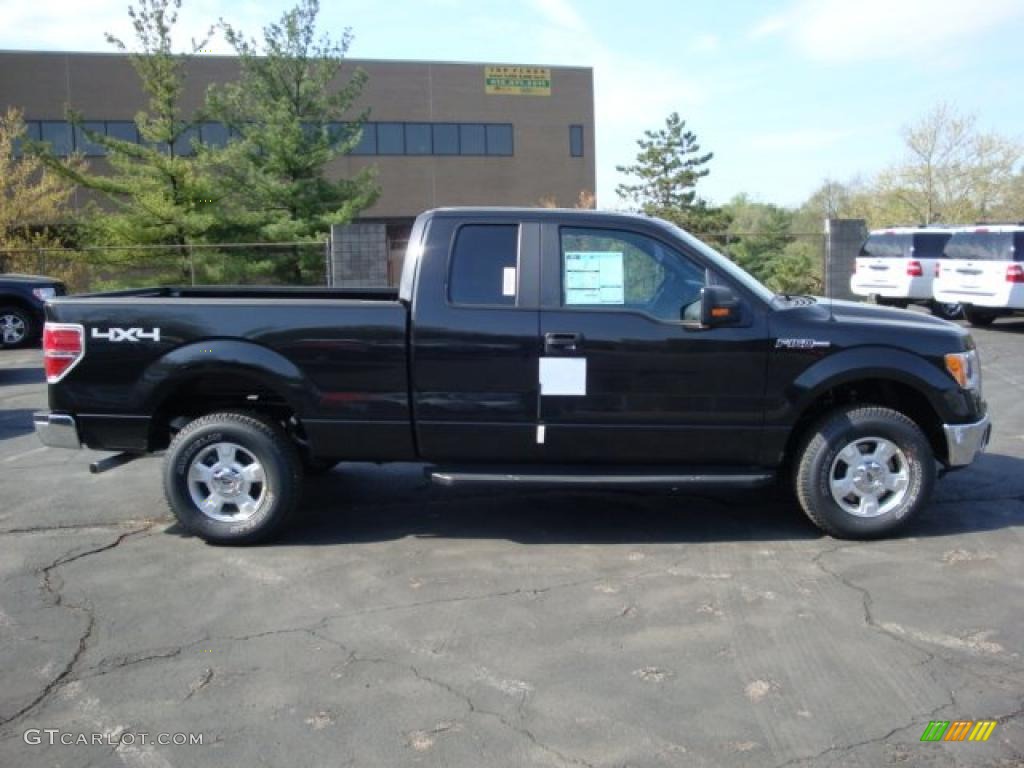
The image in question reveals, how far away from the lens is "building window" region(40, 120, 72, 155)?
125 ft

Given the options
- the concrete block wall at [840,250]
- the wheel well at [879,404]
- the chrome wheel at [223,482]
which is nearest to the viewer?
the chrome wheel at [223,482]

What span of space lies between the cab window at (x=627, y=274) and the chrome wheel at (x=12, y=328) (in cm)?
1327

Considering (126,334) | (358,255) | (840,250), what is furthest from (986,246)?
(126,334)

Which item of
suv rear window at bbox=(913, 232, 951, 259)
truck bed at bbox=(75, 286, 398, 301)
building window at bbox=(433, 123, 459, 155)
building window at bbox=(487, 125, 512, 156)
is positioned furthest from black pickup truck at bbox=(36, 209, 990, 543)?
building window at bbox=(487, 125, 512, 156)

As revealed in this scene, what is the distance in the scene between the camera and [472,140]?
44.6m

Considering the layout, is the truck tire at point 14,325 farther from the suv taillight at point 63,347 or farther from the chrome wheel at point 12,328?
the suv taillight at point 63,347

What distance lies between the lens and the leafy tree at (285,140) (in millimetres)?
20906

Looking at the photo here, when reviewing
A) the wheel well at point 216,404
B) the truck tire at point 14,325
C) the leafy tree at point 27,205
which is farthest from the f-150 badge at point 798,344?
the leafy tree at point 27,205

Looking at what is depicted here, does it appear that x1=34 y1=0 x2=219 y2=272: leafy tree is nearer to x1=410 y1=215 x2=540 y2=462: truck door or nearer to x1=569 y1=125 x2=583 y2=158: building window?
x1=410 y1=215 x2=540 y2=462: truck door

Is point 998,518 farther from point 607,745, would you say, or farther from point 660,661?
point 607,745

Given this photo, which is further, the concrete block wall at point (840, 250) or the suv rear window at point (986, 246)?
the concrete block wall at point (840, 250)

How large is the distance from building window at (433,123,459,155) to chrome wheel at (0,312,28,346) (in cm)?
3055

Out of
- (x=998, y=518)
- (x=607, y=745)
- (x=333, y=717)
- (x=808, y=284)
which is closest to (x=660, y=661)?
(x=607, y=745)

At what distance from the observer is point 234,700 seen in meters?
3.61
